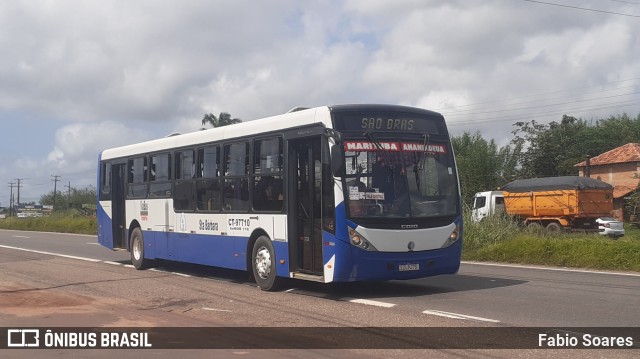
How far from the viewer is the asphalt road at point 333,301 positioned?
934cm

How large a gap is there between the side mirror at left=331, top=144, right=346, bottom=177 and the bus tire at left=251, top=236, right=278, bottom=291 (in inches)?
92.4

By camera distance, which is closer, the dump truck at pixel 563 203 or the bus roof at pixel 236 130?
the bus roof at pixel 236 130

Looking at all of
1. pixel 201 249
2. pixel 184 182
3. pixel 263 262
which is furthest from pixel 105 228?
pixel 263 262

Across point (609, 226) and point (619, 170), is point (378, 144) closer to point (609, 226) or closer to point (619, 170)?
point (609, 226)

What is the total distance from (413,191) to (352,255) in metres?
1.49

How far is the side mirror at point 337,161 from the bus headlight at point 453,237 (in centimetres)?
224

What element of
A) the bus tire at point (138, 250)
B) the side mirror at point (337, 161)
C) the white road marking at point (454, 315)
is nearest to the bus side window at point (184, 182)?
the bus tire at point (138, 250)

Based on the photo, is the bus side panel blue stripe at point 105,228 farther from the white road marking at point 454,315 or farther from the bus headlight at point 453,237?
the white road marking at point 454,315

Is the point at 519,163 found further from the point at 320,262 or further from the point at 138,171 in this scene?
the point at 320,262

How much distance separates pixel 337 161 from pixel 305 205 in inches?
53.5

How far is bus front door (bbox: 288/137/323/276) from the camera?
1151 centimetres

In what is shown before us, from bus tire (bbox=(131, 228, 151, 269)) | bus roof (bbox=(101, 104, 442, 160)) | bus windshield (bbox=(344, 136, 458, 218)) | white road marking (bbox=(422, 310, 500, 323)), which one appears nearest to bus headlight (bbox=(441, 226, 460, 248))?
bus windshield (bbox=(344, 136, 458, 218))

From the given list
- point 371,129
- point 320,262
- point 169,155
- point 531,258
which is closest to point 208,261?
point 169,155

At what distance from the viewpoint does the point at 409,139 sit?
11.6 meters
